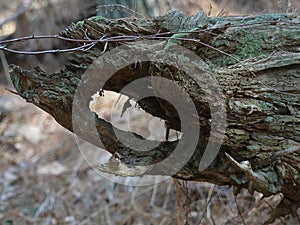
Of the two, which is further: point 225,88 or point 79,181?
point 79,181

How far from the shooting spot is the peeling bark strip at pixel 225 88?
1.28 m

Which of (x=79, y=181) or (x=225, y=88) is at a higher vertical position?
(x=225, y=88)

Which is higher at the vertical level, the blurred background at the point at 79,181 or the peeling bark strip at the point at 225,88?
the peeling bark strip at the point at 225,88

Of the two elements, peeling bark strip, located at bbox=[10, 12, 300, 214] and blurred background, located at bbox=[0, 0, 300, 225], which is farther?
blurred background, located at bbox=[0, 0, 300, 225]

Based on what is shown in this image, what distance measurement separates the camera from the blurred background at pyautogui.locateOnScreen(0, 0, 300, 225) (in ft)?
7.41

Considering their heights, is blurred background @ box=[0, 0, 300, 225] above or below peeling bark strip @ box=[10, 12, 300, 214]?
below

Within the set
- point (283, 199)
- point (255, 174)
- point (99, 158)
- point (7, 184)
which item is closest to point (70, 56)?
point (255, 174)

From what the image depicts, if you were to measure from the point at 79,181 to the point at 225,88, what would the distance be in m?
1.73

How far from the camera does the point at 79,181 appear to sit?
2811 millimetres

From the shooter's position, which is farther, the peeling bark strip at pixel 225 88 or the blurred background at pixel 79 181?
the blurred background at pixel 79 181

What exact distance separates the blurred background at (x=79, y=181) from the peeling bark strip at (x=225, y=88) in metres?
0.32

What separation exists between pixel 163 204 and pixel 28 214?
76 centimetres

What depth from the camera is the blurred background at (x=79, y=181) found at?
2.26 meters

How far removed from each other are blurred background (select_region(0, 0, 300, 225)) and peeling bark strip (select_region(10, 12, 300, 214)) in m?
0.32
